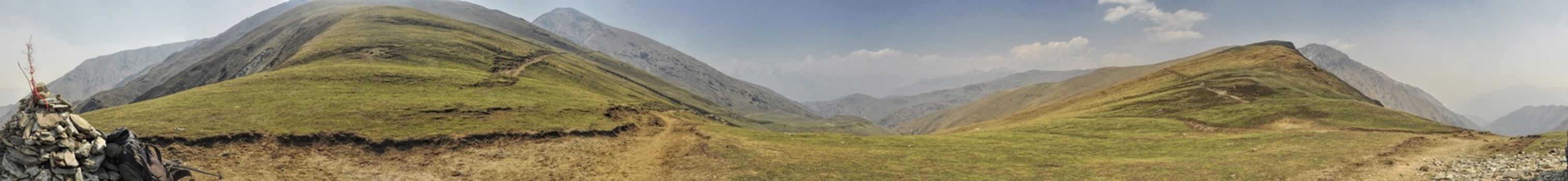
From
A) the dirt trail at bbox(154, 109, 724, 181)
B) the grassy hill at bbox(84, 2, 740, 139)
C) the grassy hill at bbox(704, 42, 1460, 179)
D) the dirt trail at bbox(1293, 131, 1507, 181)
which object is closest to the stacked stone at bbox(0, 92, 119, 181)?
the dirt trail at bbox(154, 109, 724, 181)

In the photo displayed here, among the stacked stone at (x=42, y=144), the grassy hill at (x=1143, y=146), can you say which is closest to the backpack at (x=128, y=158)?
the stacked stone at (x=42, y=144)

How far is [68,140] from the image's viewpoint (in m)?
20.6

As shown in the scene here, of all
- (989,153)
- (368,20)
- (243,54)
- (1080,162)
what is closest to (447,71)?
(989,153)

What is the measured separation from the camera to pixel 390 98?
58.4 metres

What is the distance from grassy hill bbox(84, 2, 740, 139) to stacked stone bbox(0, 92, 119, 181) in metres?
20.9

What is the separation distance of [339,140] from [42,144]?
73.3 feet

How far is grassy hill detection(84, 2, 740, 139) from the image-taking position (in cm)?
4397

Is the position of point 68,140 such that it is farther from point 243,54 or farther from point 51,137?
point 243,54

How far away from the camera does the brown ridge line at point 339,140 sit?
37906 millimetres

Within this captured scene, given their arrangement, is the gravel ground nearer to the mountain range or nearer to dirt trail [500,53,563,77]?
the mountain range

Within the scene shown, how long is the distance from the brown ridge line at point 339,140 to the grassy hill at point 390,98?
22.9 inches

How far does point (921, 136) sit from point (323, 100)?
5261 centimetres

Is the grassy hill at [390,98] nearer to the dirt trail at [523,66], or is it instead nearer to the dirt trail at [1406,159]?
the dirt trail at [523,66]

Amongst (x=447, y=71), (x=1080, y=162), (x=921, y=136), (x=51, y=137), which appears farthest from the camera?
(x=447, y=71)
